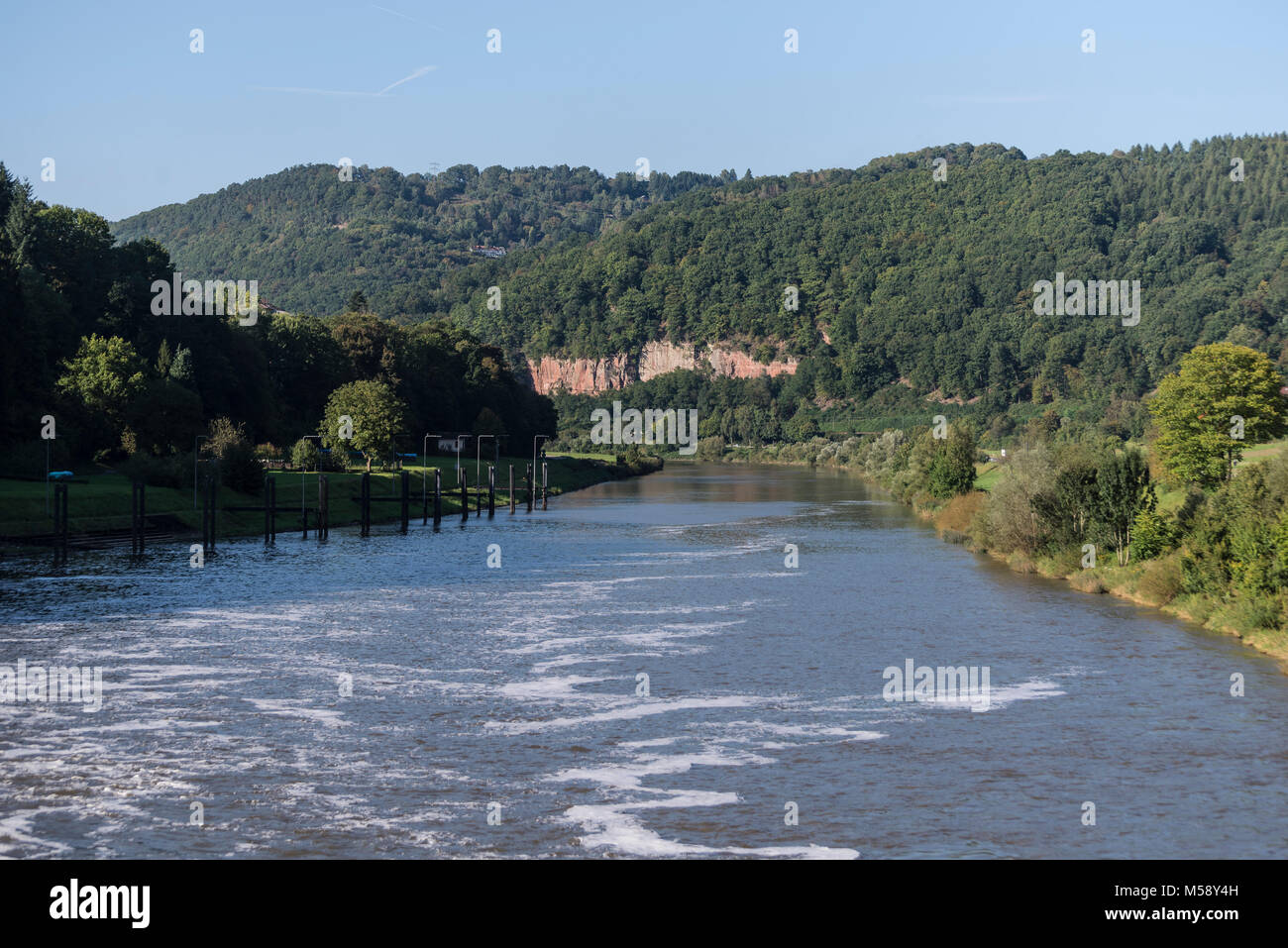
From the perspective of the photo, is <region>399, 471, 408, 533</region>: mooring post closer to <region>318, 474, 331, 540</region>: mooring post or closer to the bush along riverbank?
<region>318, 474, 331, 540</region>: mooring post

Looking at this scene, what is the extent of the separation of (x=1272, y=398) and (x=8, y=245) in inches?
3130

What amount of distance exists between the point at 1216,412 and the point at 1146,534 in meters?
29.1

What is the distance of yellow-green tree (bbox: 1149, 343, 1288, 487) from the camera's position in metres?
66.7

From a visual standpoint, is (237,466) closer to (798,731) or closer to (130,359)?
(130,359)

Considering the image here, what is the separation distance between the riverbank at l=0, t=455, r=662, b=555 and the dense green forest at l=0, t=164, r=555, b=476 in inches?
203

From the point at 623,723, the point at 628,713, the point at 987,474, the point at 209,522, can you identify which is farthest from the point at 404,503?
the point at 623,723

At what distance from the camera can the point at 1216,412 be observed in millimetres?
68500

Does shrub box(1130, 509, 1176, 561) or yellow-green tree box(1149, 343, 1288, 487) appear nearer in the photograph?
shrub box(1130, 509, 1176, 561)

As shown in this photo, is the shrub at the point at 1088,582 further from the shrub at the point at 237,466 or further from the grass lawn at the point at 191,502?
the shrub at the point at 237,466

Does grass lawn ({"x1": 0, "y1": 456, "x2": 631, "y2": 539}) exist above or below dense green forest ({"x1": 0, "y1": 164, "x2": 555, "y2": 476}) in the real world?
below

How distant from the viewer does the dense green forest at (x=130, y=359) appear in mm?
74562

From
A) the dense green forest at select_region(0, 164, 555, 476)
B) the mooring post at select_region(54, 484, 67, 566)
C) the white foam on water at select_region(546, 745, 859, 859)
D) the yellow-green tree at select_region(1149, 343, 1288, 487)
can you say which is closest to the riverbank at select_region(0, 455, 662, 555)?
the mooring post at select_region(54, 484, 67, 566)
